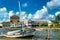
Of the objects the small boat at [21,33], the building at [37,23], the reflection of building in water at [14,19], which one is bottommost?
the small boat at [21,33]

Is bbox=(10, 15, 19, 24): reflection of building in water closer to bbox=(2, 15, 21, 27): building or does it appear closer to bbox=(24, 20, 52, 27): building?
bbox=(2, 15, 21, 27): building

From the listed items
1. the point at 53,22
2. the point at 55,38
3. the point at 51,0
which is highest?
the point at 51,0

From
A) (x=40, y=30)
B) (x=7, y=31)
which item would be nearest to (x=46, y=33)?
(x=40, y=30)

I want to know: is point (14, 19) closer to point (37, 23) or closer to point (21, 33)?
point (21, 33)

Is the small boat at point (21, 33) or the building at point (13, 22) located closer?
the building at point (13, 22)

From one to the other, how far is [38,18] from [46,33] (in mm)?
469

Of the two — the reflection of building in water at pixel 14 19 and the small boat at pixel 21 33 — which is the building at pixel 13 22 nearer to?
the reflection of building in water at pixel 14 19

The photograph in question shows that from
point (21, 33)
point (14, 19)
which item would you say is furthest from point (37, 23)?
point (14, 19)

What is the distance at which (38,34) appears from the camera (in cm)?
670

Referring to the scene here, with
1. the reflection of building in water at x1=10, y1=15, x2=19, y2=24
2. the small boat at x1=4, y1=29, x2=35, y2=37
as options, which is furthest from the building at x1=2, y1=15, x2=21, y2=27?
the small boat at x1=4, y1=29, x2=35, y2=37

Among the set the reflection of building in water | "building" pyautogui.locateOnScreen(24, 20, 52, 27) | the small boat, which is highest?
the reflection of building in water

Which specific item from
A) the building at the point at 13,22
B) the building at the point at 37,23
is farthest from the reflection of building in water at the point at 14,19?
the building at the point at 37,23

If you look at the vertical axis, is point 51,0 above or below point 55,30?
above

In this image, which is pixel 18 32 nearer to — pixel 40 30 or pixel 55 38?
pixel 40 30
